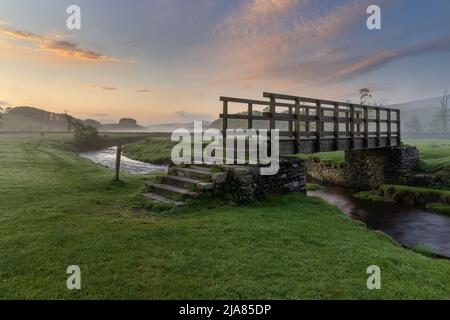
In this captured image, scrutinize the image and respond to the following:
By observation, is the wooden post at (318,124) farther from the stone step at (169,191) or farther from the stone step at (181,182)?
the stone step at (169,191)

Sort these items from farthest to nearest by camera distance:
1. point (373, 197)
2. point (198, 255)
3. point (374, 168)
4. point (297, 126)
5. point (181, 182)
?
point (374, 168)
point (373, 197)
point (297, 126)
point (181, 182)
point (198, 255)

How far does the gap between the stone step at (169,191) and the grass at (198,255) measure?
2.02ft

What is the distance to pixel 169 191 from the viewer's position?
9469 mm

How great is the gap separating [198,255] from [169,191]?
4.60 meters

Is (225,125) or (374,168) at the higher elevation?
(225,125)

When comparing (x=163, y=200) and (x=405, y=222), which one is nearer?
(x=163, y=200)

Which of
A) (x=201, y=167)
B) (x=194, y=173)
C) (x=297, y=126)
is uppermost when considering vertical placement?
(x=297, y=126)

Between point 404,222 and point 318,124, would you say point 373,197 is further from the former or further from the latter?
point 318,124

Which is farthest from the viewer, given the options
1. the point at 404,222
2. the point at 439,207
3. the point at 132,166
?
the point at 132,166

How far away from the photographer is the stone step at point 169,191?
8805 millimetres

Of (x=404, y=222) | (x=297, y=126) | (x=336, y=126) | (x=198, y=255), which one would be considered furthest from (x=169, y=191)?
(x=404, y=222)

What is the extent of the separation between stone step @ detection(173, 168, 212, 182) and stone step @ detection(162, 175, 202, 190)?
0.21 metres

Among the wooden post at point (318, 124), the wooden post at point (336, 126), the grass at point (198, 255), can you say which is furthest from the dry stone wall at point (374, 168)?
the grass at point (198, 255)
